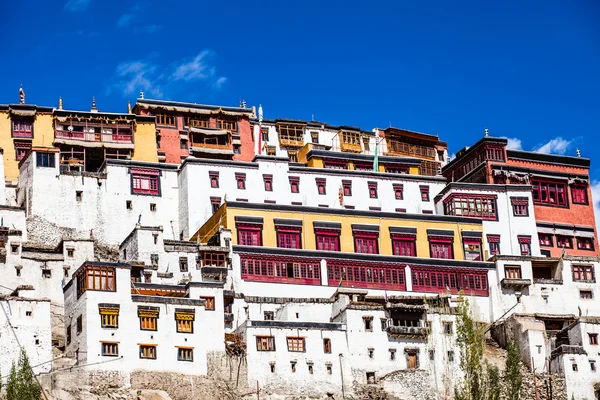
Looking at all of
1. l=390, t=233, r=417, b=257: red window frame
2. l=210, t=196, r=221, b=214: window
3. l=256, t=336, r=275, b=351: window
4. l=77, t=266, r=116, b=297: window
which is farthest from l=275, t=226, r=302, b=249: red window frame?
l=77, t=266, r=116, b=297: window

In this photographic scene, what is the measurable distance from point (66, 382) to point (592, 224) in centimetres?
4963

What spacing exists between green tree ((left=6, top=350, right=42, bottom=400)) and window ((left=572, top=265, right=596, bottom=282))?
4172 centimetres

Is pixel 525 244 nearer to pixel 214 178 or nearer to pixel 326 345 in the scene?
pixel 214 178

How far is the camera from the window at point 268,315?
85250mm

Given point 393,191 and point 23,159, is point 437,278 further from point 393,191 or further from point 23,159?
point 23,159

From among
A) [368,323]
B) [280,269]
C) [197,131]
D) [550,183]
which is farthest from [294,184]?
[368,323]

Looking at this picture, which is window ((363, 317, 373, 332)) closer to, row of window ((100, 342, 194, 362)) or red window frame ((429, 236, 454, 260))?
row of window ((100, 342, 194, 362))

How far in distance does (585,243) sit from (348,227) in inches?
833

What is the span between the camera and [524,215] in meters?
101

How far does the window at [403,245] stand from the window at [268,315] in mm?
13796

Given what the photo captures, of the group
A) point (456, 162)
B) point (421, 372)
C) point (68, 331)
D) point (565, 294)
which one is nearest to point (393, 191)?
point (456, 162)

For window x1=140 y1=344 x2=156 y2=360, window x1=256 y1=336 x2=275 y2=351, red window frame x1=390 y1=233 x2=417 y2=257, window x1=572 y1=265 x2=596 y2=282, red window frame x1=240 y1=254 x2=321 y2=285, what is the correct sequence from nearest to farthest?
1. window x1=140 y1=344 x2=156 y2=360
2. window x1=256 y1=336 x2=275 y2=351
3. red window frame x1=240 y1=254 x2=321 y2=285
4. window x1=572 y1=265 x2=596 y2=282
5. red window frame x1=390 y1=233 x2=417 y2=257

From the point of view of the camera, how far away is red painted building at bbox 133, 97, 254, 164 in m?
108

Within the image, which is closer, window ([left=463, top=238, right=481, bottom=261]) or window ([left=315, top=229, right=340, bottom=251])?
window ([left=315, top=229, right=340, bottom=251])
